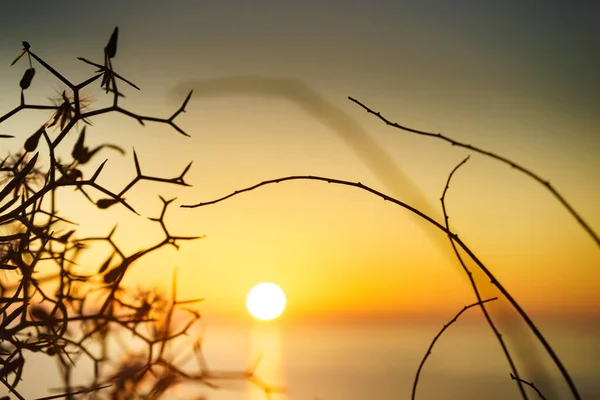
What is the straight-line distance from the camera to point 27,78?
0.42 meters

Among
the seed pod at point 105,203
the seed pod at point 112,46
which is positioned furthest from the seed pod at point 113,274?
the seed pod at point 112,46

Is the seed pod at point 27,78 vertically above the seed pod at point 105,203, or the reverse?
the seed pod at point 27,78

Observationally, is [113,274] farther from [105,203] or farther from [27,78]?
[27,78]

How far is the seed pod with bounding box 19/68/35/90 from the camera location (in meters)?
0.41

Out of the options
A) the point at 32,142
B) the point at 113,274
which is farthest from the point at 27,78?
the point at 113,274

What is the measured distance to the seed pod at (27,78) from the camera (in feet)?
1.35

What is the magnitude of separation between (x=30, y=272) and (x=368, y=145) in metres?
0.26

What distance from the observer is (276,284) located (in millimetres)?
980

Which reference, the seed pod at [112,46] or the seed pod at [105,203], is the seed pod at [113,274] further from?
the seed pod at [112,46]

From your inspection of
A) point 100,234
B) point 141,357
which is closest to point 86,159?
point 100,234

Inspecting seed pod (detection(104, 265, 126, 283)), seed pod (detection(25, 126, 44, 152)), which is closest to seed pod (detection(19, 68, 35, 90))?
seed pod (detection(25, 126, 44, 152))

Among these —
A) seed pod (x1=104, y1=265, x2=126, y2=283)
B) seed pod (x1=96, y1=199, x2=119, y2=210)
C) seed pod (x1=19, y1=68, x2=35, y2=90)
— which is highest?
seed pod (x1=19, y1=68, x2=35, y2=90)

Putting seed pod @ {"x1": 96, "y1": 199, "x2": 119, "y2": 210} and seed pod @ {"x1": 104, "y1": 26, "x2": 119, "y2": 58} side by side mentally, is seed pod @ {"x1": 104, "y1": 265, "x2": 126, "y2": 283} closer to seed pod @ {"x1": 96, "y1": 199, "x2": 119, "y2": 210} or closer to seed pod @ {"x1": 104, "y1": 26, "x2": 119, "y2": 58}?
seed pod @ {"x1": 96, "y1": 199, "x2": 119, "y2": 210}

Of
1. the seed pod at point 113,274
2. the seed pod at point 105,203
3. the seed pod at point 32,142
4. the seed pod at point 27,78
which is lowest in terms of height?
the seed pod at point 113,274
